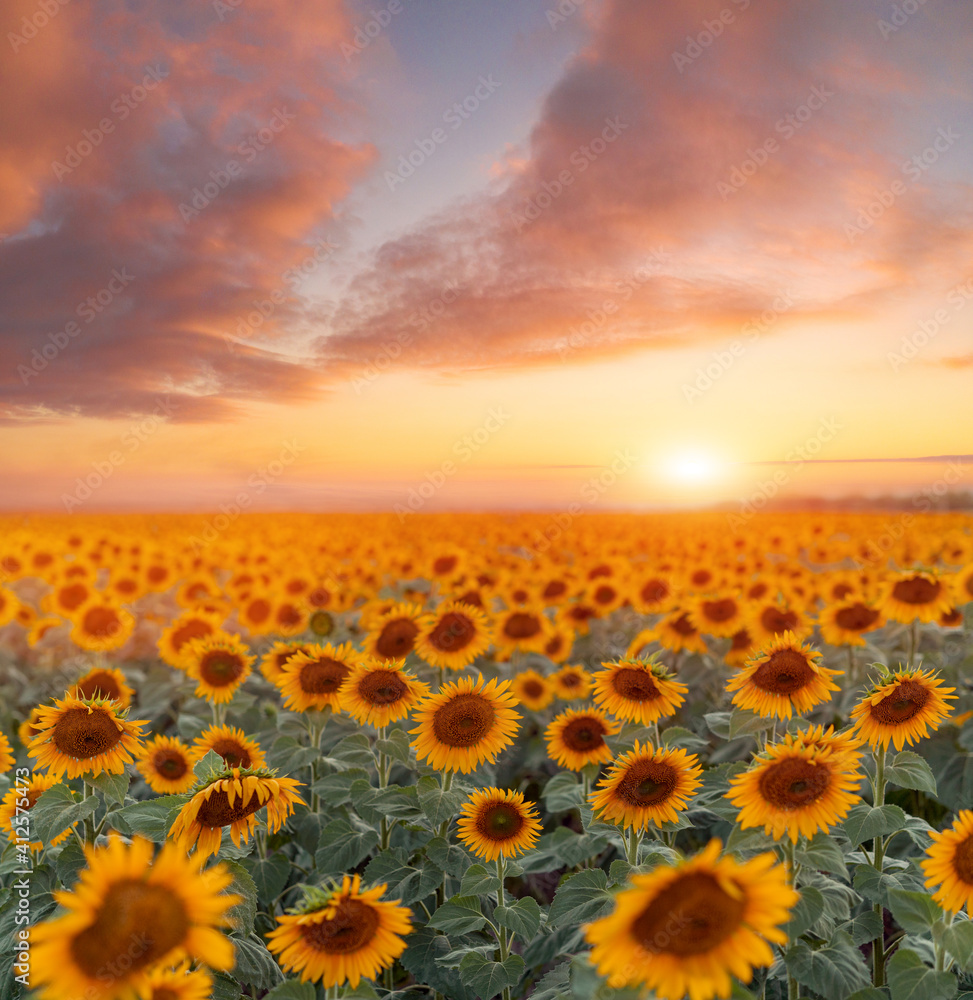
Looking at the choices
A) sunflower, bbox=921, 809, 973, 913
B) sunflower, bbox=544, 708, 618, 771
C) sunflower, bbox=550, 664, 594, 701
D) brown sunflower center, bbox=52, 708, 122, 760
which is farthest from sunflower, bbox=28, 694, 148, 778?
sunflower, bbox=550, 664, 594, 701

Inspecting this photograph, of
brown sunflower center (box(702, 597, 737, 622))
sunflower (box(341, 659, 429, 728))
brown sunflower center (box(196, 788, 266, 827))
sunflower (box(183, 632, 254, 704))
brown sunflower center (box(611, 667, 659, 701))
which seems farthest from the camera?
brown sunflower center (box(702, 597, 737, 622))

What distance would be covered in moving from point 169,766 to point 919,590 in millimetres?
7420

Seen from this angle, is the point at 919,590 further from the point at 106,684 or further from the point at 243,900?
the point at 106,684

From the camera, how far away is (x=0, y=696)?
10945 mm

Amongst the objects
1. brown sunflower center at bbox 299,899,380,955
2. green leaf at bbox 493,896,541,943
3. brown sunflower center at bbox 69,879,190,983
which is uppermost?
brown sunflower center at bbox 69,879,190,983

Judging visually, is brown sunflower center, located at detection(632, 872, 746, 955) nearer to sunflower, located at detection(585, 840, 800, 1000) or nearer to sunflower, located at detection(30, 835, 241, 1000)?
sunflower, located at detection(585, 840, 800, 1000)

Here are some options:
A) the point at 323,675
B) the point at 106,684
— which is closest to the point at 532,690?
the point at 323,675

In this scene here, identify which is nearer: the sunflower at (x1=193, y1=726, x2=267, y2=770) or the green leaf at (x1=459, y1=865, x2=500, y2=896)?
the green leaf at (x1=459, y1=865, x2=500, y2=896)

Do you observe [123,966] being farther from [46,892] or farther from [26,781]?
[26,781]

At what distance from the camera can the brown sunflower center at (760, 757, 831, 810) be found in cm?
343

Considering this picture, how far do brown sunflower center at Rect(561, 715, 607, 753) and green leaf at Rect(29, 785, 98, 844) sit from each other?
10.6 feet

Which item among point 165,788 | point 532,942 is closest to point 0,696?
point 165,788

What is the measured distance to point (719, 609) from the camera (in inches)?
370

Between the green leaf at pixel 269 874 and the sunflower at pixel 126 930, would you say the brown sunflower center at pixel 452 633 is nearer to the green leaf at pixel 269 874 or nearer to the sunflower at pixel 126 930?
the green leaf at pixel 269 874
